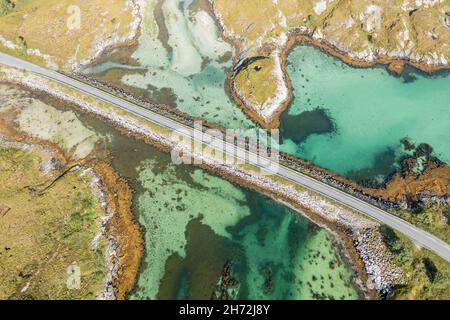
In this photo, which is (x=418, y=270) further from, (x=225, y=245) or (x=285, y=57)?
(x=285, y=57)

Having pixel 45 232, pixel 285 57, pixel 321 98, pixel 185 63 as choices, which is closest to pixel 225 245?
pixel 45 232

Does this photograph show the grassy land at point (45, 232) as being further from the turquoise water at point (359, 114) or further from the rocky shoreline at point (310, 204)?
the turquoise water at point (359, 114)

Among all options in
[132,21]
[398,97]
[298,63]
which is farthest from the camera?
[132,21]

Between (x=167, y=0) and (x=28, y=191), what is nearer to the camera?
(x=28, y=191)

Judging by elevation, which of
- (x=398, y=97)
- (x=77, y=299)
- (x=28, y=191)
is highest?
(x=398, y=97)

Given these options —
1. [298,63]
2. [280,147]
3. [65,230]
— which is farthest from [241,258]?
[298,63]

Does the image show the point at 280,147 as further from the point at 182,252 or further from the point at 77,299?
the point at 77,299

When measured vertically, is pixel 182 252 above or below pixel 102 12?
below
